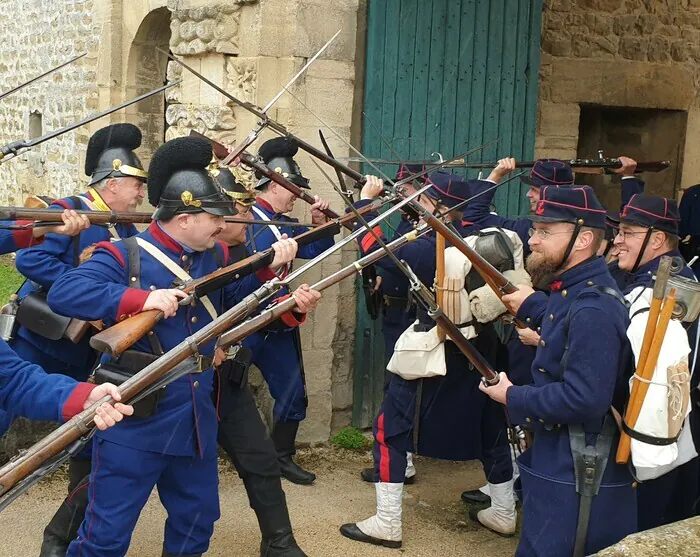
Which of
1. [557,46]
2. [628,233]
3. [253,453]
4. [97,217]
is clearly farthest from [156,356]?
[557,46]

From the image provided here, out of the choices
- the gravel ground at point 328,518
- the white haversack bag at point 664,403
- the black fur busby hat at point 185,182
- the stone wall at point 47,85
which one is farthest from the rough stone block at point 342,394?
the stone wall at point 47,85

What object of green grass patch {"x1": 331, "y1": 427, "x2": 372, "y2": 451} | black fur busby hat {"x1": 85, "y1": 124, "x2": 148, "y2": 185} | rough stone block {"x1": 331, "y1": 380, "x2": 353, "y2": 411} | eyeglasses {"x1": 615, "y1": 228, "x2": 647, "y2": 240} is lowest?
green grass patch {"x1": 331, "y1": 427, "x2": 372, "y2": 451}

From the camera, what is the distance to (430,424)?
5250mm

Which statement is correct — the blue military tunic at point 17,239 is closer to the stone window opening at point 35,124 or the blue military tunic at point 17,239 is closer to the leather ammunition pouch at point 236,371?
the leather ammunition pouch at point 236,371

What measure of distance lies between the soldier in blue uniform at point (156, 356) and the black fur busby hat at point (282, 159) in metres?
1.80

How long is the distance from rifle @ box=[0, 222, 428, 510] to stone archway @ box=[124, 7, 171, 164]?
600 cm

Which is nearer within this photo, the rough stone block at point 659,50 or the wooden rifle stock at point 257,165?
the wooden rifle stock at point 257,165

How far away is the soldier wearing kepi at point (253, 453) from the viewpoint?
472 cm

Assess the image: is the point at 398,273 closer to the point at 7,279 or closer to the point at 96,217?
the point at 96,217

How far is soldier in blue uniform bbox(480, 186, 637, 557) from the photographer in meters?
3.62

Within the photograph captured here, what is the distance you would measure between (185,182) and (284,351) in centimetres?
213

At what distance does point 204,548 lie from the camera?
4.24 m

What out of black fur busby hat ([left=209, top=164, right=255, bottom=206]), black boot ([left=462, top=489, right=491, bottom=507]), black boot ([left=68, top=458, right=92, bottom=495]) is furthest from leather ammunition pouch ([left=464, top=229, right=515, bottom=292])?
black boot ([left=68, top=458, right=92, bottom=495])

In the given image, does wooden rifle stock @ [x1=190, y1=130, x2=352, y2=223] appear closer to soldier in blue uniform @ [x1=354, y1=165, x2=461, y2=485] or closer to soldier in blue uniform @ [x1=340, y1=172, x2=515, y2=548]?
soldier in blue uniform @ [x1=354, y1=165, x2=461, y2=485]
